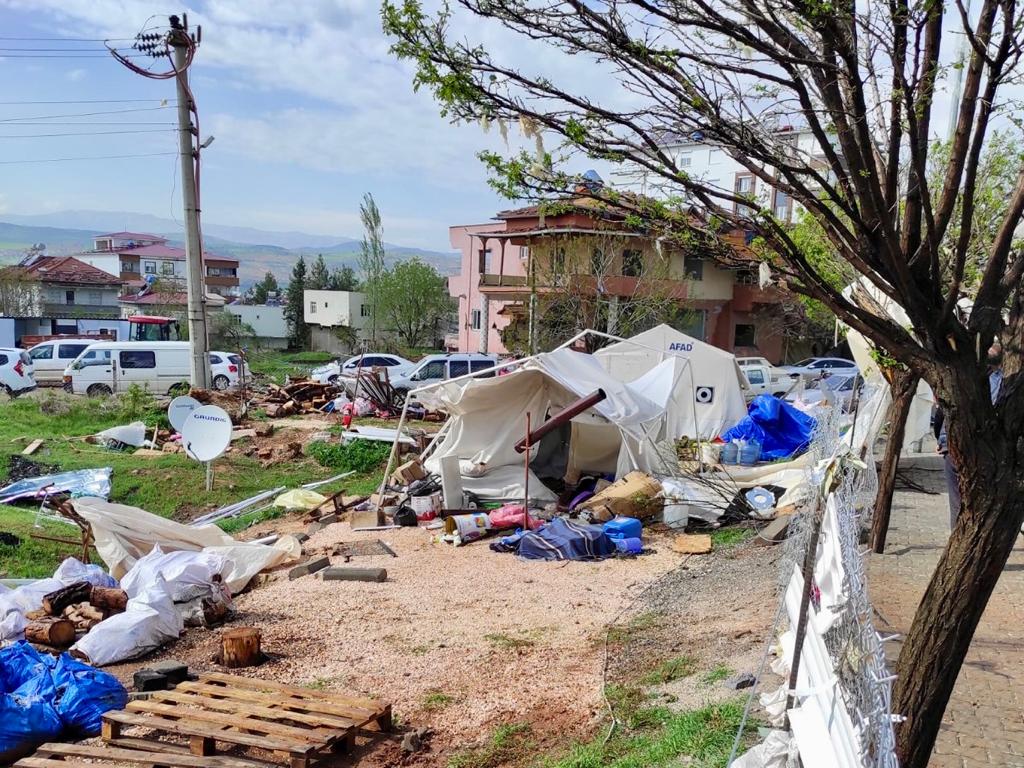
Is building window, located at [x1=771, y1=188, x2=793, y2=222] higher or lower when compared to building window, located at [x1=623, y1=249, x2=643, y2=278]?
lower

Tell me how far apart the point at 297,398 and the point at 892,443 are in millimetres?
19832

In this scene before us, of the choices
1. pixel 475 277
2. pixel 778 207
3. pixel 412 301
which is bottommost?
pixel 412 301

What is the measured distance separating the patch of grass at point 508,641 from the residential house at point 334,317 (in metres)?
43.8

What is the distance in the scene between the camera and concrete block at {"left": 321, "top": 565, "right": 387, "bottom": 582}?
9438 mm

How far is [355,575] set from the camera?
31.1ft

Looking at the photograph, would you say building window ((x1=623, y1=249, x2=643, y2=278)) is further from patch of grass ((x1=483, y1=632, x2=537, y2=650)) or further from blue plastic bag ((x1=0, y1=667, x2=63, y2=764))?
blue plastic bag ((x1=0, y1=667, x2=63, y2=764))

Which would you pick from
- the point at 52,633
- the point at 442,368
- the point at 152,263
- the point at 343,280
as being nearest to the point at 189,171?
the point at 442,368

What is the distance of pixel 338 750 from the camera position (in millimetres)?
5457

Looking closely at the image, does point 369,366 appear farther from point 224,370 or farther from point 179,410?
point 179,410

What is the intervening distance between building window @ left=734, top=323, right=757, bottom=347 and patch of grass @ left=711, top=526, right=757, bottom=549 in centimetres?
3115

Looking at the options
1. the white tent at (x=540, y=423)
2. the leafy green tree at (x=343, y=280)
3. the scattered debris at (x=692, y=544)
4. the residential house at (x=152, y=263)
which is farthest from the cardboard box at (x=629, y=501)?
the residential house at (x=152, y=263)

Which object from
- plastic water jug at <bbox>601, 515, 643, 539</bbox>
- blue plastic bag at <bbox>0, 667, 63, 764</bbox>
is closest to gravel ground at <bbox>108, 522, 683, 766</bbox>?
plastic water jug at <bbox>601, 515, 643, 539</bbox>

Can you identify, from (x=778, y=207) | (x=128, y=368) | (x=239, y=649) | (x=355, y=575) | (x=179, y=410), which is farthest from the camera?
(x=128, y=368)

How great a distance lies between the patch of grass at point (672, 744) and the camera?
4.55 metres
